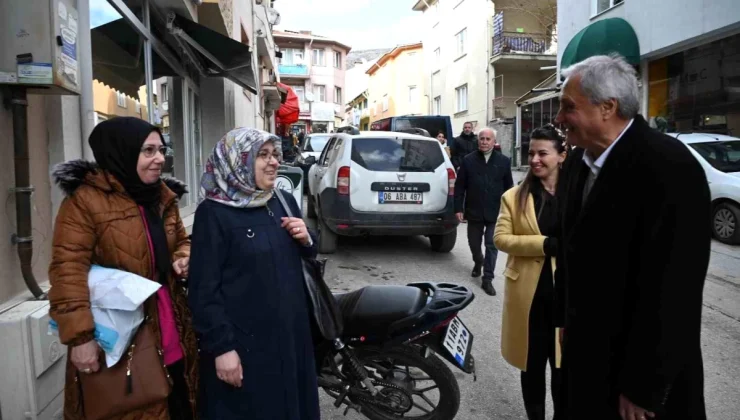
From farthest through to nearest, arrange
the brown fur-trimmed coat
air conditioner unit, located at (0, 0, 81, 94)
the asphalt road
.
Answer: the asphalt road → air conditioner unit, located at (0, 0, 81, 94) → the brown fur-trimmed coat

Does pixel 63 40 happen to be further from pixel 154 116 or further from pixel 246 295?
pixel 154 116

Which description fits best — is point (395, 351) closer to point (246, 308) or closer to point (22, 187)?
point (246, 308)

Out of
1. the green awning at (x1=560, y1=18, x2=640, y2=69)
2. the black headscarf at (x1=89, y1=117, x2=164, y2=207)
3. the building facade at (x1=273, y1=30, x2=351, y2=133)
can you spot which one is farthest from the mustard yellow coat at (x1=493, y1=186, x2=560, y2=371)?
the building facade at (x1=273, y1=30, x2=351, y2=133)

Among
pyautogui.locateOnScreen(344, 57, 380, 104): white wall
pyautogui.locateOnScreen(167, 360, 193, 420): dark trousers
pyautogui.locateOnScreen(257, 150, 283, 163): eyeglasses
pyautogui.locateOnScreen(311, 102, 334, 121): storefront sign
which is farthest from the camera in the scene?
pyautogui.locateOnScreen(344, 57, 380, 104): white wall

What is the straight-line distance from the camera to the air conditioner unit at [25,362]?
8.62ft

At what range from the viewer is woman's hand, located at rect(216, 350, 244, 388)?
6.69 ft

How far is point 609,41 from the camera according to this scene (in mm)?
13273

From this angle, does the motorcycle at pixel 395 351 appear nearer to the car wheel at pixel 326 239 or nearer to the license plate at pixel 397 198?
the license plate at pixel 397 198

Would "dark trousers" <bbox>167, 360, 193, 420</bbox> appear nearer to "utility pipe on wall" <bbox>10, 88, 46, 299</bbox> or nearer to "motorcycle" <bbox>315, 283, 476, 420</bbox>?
"motorcycle" <bbox>315, 283, 476, 420</bbox>

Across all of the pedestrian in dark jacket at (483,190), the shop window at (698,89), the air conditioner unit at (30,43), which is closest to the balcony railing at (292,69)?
the shop window at (698,89)

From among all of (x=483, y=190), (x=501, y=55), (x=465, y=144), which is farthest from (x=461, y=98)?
(x=483, y=190)

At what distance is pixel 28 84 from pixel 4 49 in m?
0.21

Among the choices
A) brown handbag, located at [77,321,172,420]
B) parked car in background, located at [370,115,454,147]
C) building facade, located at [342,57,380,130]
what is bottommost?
brown handbag, located at [77,321,172,420]

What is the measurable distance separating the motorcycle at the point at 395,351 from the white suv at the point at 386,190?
3.88m
